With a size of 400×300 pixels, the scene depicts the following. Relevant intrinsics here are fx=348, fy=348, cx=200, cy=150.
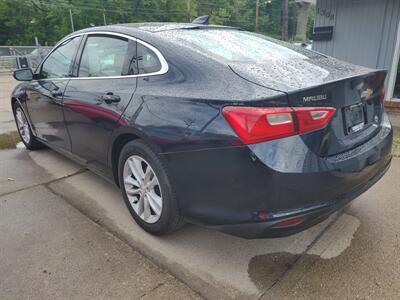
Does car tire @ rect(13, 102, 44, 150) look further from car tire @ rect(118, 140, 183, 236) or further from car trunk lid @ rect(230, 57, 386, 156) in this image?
car trunk lid @ rect(230, 57, 386, 156)

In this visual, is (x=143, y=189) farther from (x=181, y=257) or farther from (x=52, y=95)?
(x=52, y=95)

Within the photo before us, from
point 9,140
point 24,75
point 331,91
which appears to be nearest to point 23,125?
point 9,140

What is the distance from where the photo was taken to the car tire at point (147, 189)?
7.83 feet

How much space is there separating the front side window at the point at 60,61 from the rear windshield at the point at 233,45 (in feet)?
4.30

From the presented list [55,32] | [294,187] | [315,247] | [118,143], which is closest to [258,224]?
[294,187]

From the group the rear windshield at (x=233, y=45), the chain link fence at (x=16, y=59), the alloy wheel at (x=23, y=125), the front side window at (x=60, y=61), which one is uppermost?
the rear windshield at (x=233, y=45)

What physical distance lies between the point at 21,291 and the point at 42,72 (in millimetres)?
2751

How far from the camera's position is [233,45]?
2.72 meters

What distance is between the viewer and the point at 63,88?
3451 mm

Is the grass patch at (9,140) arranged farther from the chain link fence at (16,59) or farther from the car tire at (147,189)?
the chain link fence at (16,59)

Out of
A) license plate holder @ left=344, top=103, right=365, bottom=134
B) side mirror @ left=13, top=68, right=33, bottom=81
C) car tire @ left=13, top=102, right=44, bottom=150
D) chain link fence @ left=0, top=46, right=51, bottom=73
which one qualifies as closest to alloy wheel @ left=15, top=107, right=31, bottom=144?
car tire @ left=13, top=102, right=44, bottom=150

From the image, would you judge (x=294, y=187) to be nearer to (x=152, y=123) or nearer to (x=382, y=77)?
(x=152, y=123)

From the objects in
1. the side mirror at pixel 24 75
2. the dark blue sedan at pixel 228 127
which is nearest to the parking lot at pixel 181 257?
the dark blue sedan at pixel 228 127

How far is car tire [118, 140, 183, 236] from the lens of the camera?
2387mm
